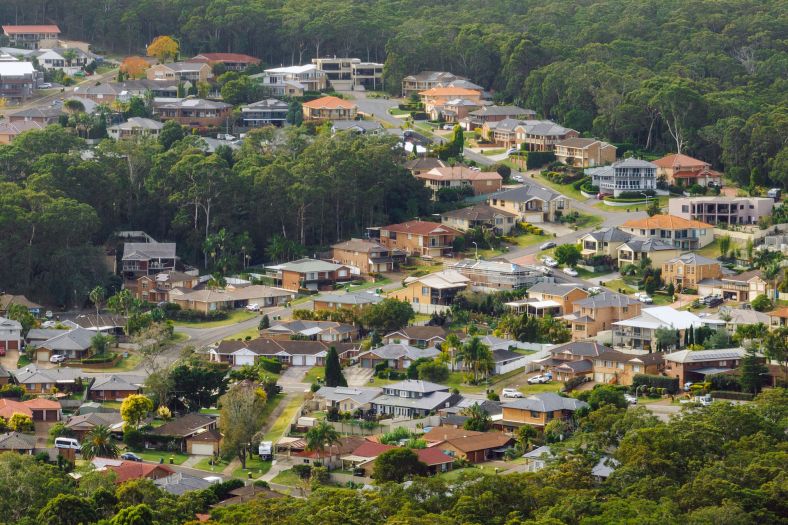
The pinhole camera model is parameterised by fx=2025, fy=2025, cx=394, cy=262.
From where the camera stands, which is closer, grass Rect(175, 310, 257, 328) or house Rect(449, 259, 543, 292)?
grass Rect(175, 310, 257, 328)

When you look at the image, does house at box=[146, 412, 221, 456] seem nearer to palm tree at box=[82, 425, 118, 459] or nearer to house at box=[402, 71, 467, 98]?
palm tree at box=[82, 425, 118, 459]

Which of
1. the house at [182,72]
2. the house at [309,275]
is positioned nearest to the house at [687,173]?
the house at [309,275]

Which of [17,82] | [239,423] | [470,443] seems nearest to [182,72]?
[17,82]

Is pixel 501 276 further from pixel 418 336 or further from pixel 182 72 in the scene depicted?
pixel 182 72

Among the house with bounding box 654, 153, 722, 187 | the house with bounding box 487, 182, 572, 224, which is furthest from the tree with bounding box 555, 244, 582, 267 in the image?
the house with bounding box 654, 153, 722, 187

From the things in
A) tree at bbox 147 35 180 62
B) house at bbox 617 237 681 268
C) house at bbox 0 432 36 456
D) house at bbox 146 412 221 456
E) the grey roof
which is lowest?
house at bbox 146 412 221 456

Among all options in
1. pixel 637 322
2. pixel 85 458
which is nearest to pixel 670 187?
pixel 637 322

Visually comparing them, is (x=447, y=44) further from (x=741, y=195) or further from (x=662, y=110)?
(x=741, y=195)
